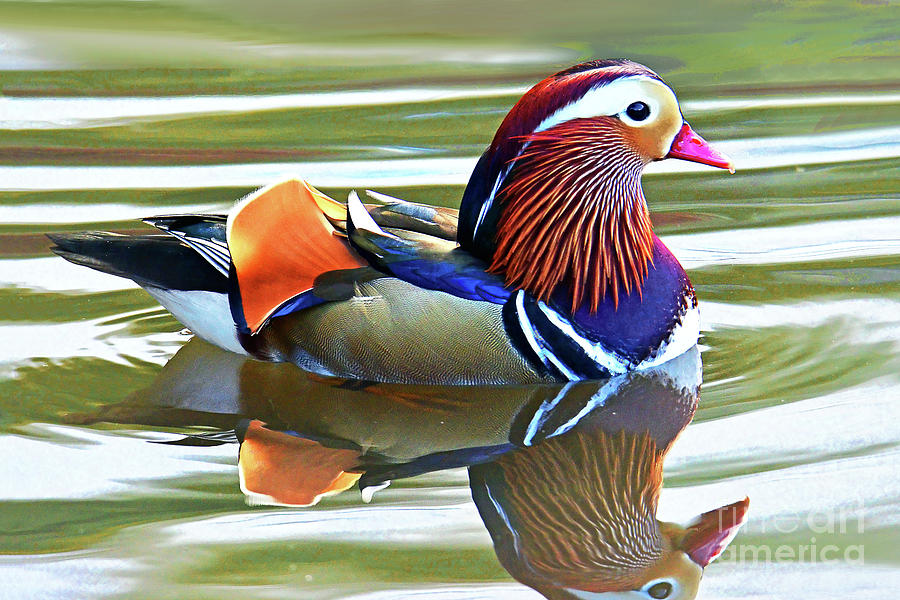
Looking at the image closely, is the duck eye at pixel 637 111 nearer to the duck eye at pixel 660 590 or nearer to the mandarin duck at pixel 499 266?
the mandarin duck at pixel 499 266

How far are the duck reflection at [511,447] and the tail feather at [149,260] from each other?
322 millimetres

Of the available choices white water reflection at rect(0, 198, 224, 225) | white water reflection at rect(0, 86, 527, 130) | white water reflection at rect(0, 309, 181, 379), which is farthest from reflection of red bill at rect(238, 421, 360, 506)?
white water reflection at rect(0, 86, 527, 130)

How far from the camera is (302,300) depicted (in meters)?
4.77

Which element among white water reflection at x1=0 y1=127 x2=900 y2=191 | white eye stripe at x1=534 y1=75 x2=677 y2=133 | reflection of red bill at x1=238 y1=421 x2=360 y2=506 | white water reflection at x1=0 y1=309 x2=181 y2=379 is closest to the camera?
reflection of red bill at x1=238 y1=421 x2=360 y2=506

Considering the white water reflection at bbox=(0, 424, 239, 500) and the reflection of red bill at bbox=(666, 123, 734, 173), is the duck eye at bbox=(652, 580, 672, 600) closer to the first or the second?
the white water reflection at bbox=(0, 424, 239, 500)

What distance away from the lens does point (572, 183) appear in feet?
15.9

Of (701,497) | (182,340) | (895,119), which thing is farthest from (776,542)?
(895,119)

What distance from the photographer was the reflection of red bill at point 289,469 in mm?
4027

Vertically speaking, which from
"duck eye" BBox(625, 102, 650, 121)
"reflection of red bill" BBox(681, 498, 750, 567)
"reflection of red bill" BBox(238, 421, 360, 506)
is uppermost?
"duck eye" BBox(625, 102, 650, 121)

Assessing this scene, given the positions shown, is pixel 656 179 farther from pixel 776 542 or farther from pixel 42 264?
pixel 776 542

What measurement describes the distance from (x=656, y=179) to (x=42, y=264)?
9.60 feet

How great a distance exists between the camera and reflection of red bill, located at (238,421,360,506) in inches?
159

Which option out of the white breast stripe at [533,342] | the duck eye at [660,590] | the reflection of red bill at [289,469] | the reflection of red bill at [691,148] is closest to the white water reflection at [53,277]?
the reflection of red bill at [289,469]

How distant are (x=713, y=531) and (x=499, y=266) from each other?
1382mm
